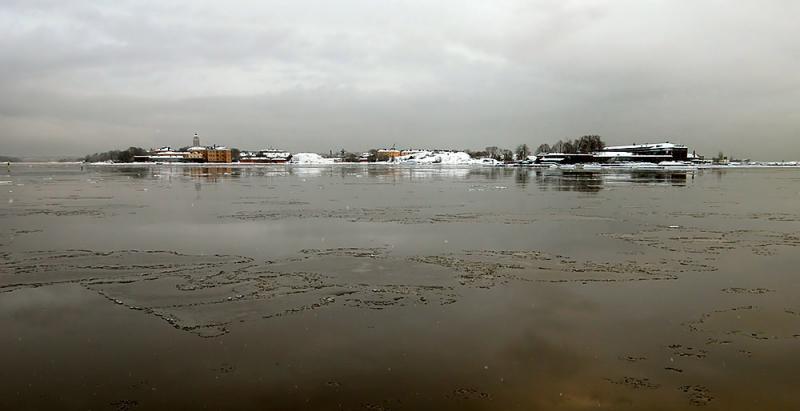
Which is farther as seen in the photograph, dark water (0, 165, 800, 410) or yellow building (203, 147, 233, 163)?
yellow building (203, 147, 233, 163)

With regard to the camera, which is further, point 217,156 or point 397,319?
point 217,156

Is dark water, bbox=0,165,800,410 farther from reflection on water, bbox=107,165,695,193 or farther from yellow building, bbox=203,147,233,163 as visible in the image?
yellow building, bbox=203,147,233,163

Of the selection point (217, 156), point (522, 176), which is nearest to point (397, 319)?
point (522, 176)

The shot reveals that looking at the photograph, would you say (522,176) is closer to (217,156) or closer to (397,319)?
(397,319)

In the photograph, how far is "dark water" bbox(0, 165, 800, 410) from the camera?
6.20 m

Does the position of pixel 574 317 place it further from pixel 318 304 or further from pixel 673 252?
pixel 673 252

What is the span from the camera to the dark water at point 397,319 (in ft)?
20.3

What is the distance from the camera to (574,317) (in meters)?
8.73

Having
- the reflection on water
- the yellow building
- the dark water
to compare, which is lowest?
the dark water

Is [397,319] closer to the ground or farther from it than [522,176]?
closer to the ground

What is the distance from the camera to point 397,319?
8641mm

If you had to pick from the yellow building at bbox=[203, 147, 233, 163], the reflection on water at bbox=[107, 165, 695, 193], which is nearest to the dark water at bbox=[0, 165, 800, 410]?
the reflection on water at bbox=[107, 165, 695, 193]

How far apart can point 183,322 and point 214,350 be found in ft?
4.49

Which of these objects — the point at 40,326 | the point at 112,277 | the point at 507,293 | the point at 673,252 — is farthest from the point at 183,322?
the point at 673,252
